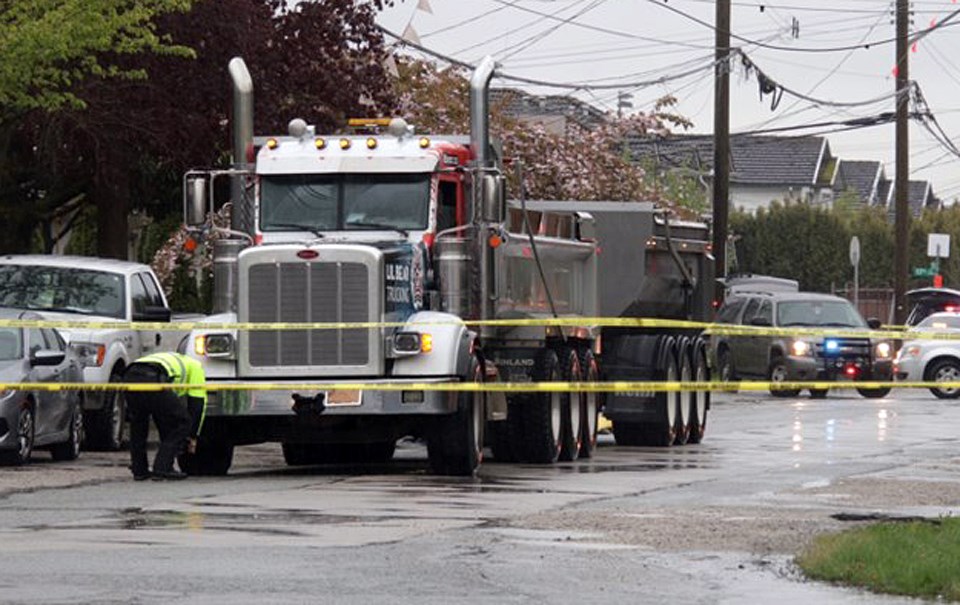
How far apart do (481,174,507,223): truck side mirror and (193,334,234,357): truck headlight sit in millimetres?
2620

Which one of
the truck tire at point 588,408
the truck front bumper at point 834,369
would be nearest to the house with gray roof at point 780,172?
the truck front bumper at point 834,369

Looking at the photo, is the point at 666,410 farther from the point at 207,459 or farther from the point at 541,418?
the point at 207,459

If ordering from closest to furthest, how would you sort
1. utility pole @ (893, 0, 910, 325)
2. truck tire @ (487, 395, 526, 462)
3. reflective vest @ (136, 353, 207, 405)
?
reflective vest @ (136, 353, 207, 405), truck tire @ (487, 395, 526, 462), utility pole @ (893, 0, 910, 325)

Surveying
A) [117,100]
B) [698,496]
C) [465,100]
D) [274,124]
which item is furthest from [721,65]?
[698,496]

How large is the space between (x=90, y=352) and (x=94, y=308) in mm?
1134

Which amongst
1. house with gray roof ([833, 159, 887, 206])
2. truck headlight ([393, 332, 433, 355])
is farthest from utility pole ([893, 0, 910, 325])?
house with gray roof ([833, 159, 887, 206])

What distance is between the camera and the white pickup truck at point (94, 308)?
24.8 metres

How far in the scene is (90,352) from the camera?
24703 millimetres

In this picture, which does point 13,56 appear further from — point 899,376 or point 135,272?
point 899,376

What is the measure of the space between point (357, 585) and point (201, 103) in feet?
69.3

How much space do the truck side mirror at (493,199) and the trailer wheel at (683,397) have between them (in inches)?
285

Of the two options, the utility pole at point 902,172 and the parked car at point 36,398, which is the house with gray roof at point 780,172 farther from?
A: the parked car at point 36,398

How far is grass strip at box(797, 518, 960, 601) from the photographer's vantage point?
1230cm

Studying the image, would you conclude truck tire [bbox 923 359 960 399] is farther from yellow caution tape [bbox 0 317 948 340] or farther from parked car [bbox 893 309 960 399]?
yellow caution tape [bbox 0 317 948 340]
